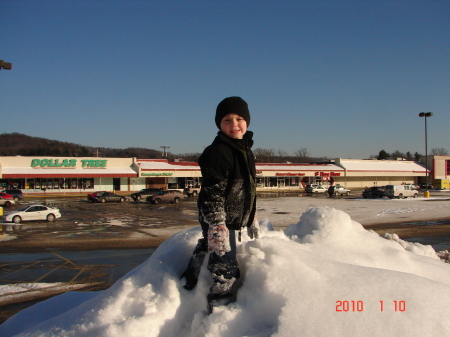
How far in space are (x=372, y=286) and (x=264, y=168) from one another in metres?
56.5

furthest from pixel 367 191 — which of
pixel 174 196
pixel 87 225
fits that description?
pixel 87 225

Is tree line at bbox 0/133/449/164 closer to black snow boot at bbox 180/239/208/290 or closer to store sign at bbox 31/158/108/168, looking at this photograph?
store sign at bbox 31/158/108/168

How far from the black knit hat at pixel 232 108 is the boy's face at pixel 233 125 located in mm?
30

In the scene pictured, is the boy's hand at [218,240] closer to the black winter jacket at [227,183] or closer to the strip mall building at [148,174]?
the black winter jacket at [227,183]

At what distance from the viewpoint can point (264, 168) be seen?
58562 millimetres

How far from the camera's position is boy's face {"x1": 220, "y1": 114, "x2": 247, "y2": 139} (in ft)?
9.50

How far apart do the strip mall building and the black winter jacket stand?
152 ft

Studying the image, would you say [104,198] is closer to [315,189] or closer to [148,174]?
[148,174]

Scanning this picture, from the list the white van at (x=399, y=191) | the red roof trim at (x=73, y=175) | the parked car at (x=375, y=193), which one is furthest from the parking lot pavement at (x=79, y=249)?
the red roof trim at (x=73, y=175)

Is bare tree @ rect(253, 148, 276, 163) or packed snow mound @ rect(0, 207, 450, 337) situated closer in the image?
packed snow mound @ rect(0, 207, 450, 337)

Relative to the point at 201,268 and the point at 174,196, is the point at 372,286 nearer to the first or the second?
the point at 201,268

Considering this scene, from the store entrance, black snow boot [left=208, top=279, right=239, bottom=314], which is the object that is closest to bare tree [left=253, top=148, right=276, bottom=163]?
the store entrance

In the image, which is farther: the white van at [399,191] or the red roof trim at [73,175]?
the red roof trim at [73,175]

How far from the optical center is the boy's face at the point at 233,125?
2895 mm
